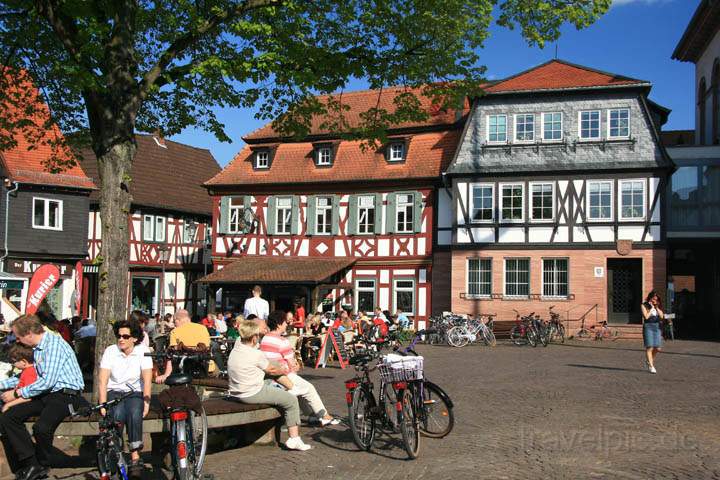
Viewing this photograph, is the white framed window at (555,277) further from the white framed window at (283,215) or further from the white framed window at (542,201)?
the white framed window at (283,215)

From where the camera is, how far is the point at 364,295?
32562mm

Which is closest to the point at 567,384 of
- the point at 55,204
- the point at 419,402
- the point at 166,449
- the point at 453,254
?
the point at 419,402

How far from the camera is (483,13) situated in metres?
11.9

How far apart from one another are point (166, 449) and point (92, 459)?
0.86 metres

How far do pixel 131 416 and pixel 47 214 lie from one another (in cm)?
2728

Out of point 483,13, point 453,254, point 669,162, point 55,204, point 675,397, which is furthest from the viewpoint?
point 55,204

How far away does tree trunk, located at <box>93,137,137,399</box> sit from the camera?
9.91m

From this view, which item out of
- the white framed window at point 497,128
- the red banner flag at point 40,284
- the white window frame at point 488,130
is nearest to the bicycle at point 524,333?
the white window frame at point 488,130

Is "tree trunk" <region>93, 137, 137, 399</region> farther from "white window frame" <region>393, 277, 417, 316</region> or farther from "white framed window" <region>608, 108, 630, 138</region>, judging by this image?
"white framed window" <region>608, 108, 630, 138</region>

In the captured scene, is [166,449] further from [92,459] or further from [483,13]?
[483,13]

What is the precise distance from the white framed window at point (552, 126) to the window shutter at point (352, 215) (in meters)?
7.87

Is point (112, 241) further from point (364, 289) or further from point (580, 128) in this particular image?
point (364, 289)

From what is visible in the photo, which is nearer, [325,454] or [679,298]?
[325,454]

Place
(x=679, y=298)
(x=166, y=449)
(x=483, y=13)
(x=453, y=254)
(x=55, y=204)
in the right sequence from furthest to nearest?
1. (x=679, y=298)
2. (x=55, y=204)
3. (x=453, y=254)
4. (x=483, y=13)
5. (x=166, y=449)
